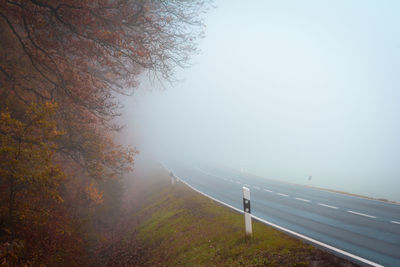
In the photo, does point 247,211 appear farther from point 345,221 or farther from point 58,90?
point 58,90

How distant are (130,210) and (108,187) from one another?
269 cm

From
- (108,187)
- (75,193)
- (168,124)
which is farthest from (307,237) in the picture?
(168,124)

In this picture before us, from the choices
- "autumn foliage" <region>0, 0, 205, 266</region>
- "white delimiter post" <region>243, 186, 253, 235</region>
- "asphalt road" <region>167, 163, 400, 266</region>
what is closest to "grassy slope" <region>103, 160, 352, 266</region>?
"white delimiter post" <region>243, 186, 253, 235</region>

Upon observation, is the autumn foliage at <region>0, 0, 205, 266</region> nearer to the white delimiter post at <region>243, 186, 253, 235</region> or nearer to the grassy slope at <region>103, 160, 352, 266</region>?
the grassy slope at <region>103, 160, 352, 266</region>

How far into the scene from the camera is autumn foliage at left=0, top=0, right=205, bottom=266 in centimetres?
489

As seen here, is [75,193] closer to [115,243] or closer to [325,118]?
[115,243]

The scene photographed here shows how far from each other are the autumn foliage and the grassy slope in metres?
1.97

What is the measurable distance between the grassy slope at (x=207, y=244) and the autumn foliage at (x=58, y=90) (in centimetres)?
197

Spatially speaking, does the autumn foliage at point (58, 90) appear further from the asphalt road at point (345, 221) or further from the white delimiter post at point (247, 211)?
the asphalt road at point (345, 221)

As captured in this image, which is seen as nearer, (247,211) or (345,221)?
(247,211)

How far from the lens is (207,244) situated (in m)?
6.64

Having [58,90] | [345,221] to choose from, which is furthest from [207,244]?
[58,90]

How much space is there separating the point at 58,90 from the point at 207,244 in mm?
6865

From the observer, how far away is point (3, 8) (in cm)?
564
